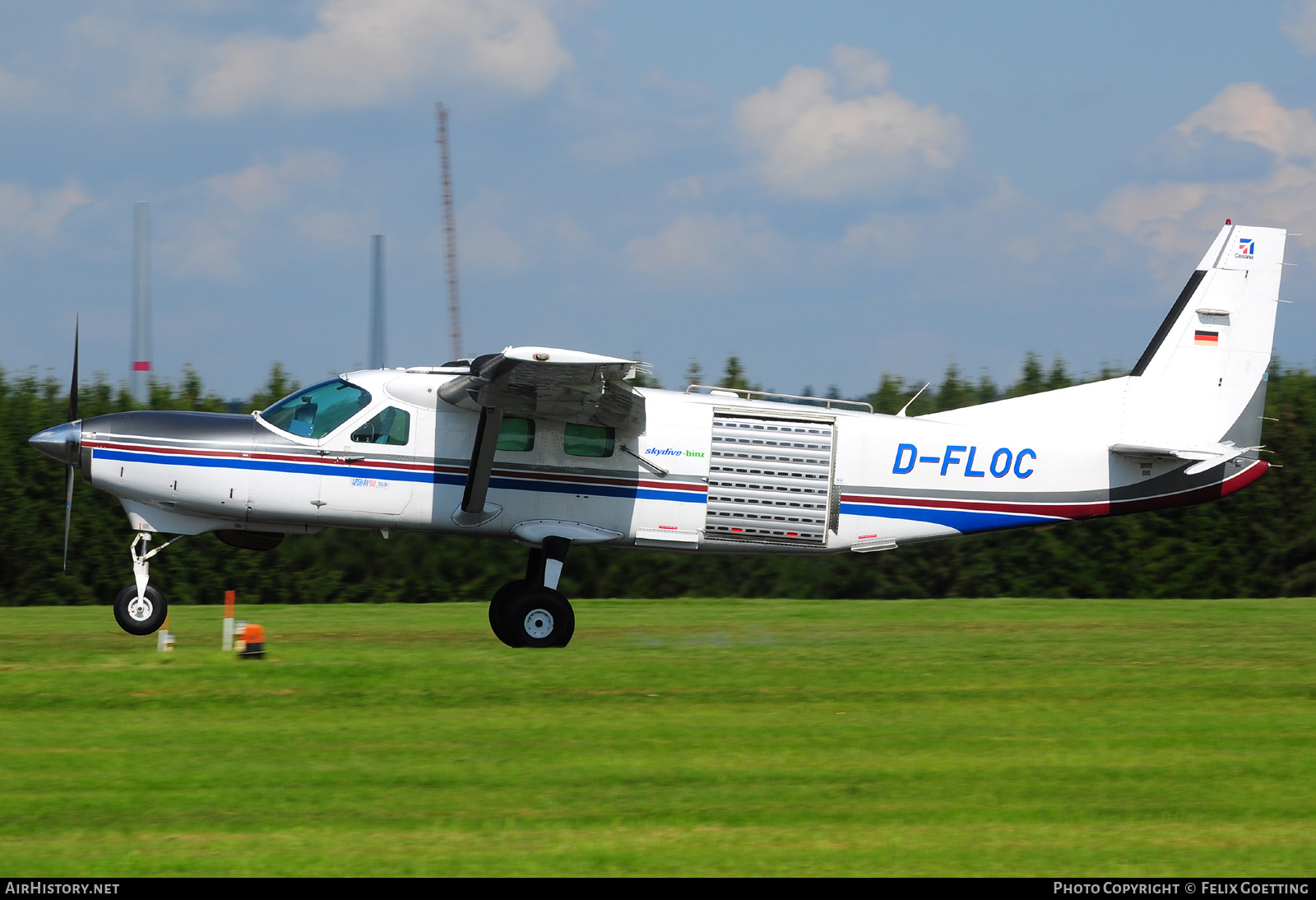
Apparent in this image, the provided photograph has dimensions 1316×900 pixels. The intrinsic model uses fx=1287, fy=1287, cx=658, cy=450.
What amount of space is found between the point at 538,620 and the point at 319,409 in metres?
3.06

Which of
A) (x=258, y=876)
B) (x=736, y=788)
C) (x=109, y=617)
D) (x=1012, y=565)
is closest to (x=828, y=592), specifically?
(x=1012, y=565)

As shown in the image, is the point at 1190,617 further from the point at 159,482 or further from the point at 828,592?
the point at 159,482

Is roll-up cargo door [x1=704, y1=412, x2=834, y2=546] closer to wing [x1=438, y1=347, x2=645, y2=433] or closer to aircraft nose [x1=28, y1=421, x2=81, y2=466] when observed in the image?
wing [x1=438, y1=347, x2=645, y2=433]

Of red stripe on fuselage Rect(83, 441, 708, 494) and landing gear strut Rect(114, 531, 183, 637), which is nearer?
red stripe on fuselage Rect(83, 441, 708, 494)

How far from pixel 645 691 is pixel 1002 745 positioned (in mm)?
2956

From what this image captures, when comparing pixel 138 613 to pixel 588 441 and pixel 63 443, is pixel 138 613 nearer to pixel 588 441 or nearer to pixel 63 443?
pixel 63 443

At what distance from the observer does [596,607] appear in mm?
18422

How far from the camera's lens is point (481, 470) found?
12562mm

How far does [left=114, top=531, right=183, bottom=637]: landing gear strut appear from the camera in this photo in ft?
41.9

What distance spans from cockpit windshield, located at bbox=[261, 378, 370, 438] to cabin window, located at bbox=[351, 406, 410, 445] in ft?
0.62

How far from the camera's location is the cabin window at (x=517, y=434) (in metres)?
12.8

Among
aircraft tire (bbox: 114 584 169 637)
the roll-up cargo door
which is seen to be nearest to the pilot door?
aircraft tire (bbox: 114 584 169 637)

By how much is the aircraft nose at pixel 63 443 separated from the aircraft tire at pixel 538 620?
4.49m

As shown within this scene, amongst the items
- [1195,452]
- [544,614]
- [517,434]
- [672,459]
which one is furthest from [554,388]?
[1195,452]
